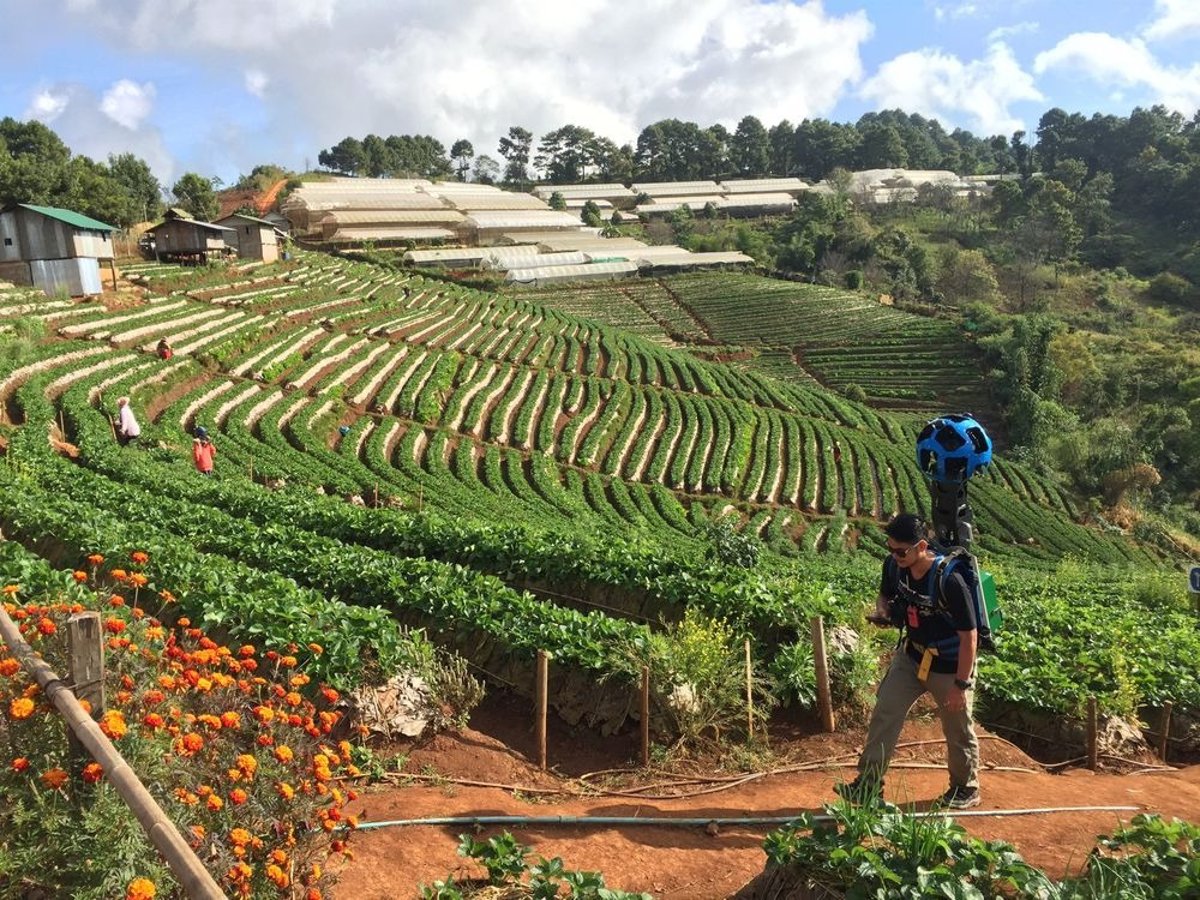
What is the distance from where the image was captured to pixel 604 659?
7.42 metres

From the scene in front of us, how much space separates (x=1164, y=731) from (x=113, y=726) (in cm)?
982

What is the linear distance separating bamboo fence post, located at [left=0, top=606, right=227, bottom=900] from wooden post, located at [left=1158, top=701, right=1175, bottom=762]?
9230 mm

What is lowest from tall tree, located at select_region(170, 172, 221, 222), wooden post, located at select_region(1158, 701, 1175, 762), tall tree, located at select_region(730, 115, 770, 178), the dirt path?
wooden post, located at select_region(1158, 701, 1175, 762)

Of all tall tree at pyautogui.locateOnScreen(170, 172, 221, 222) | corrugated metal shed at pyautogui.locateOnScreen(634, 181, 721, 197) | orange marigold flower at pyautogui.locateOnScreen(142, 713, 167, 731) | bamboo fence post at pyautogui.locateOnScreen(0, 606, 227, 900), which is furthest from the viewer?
corrugated metal shed at pyautogui.locateOnScreen(634, 181, 721, 197)

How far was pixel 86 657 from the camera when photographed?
166 inches

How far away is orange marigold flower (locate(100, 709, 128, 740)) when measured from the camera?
3.88 meters

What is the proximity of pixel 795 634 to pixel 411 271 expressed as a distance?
226 ft

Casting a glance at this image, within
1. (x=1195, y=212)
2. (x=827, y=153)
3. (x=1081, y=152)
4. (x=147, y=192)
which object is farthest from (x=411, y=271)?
(x=1081, y=152)

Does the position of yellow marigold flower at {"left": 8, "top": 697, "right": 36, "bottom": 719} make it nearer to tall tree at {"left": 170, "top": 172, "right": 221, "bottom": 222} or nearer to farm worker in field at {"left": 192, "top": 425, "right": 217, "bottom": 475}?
farm worker in field at {"left": 192, "top": 425, "right": 217, "bottom": 475}

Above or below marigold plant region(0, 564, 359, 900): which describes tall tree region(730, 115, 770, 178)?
above

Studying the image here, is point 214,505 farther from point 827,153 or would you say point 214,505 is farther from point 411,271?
point 827,153

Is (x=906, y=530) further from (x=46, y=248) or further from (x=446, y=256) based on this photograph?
(x=446, y=256)

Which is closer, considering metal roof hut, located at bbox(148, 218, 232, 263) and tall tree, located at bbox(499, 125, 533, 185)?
metal roof hut, located at bbox(148, 218, 232, 263)

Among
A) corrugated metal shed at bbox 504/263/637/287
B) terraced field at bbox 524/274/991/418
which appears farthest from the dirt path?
corrugated metal shed at bbox 504/263/637/287
